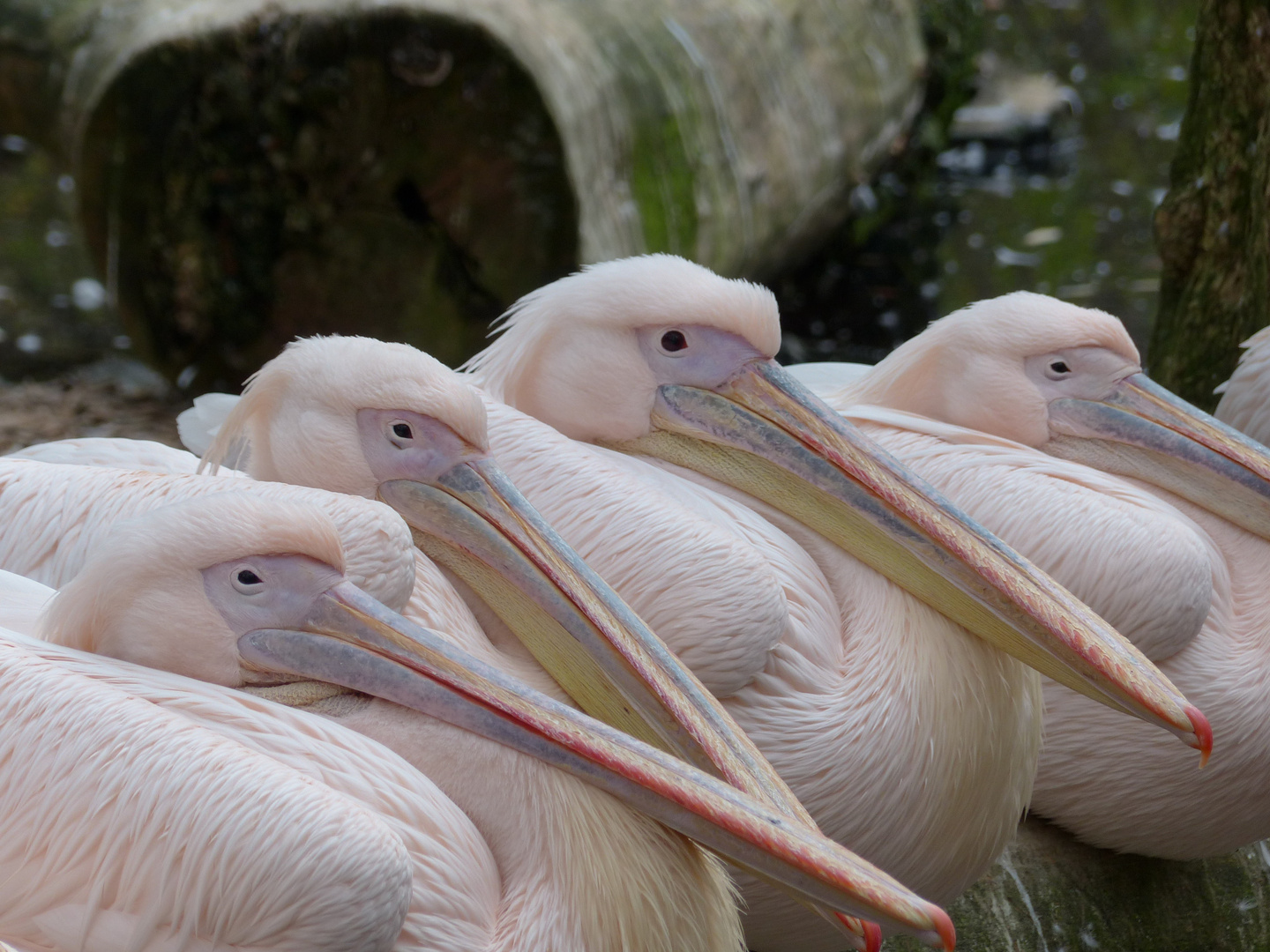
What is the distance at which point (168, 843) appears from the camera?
1.39m

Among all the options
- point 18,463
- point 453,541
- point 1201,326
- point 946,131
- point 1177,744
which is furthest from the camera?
point 946,131

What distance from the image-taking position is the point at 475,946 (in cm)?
149

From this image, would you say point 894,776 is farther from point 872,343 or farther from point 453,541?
point 872,343

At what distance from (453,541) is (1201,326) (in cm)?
214

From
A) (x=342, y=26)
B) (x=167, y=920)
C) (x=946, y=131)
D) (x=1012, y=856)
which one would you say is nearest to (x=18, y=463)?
(x=167, y=920)

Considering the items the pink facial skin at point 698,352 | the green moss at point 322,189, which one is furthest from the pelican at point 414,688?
the green moss at point 322,189

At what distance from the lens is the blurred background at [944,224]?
497 cm

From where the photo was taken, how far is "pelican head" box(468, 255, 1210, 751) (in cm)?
199

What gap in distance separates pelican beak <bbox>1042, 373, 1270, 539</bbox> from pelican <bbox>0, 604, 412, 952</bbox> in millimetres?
1427

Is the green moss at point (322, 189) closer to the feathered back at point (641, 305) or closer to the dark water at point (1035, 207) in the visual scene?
the dark water at point (1035, 207)

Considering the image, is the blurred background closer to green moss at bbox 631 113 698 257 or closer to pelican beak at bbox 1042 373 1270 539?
green moss at bbox 631 113 698 257

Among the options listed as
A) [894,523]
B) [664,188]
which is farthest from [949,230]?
[894,523]

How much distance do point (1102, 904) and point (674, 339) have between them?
1196 millimetres

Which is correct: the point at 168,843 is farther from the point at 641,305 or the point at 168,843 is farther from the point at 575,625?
the point at 641,305
